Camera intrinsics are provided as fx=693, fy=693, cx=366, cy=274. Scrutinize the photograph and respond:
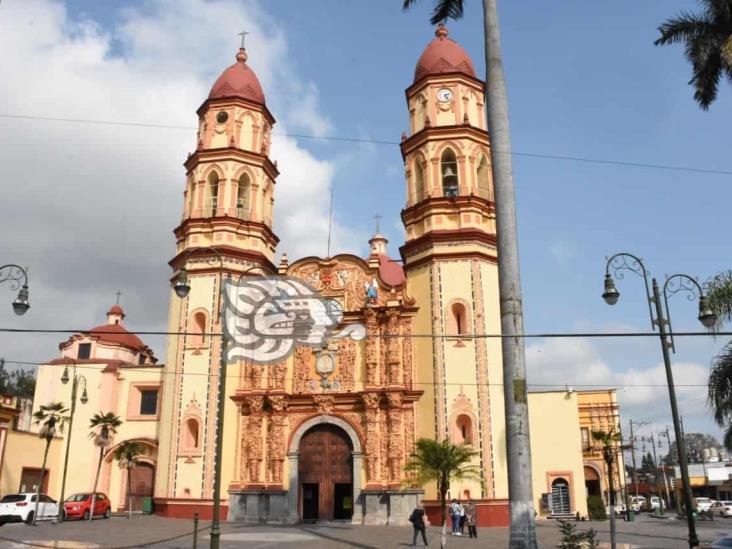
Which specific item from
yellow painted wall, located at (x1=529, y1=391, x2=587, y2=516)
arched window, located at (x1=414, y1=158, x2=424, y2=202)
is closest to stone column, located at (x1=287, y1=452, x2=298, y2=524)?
yellow painted wall, located at (x1=529, y1=391, x2=587, y2=516)

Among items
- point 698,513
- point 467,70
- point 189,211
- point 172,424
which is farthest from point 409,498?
point 698,513

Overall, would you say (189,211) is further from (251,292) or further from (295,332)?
(295,332)

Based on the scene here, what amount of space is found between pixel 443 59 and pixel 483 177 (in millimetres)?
6271

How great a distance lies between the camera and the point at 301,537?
2350 centimetres

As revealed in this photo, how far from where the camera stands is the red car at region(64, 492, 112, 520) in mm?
30656

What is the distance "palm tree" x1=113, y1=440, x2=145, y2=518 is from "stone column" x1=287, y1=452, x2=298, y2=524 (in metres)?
8.45

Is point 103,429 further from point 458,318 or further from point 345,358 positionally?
point 458,318

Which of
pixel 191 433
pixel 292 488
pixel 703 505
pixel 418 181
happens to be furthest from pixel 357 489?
pixel 703 505

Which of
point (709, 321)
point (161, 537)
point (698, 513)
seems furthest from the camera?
point (698, 513)

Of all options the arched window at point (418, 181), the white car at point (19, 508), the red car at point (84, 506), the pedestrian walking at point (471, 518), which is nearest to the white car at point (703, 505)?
the pedestrian walking at point (471, 518)

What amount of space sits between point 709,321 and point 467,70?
21083mm

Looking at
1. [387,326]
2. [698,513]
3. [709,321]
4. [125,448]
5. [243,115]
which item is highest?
[243,115]

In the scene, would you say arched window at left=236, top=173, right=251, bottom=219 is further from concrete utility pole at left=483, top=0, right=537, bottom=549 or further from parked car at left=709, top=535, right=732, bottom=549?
parked car at left=709, top=535, right=732, bottom=549

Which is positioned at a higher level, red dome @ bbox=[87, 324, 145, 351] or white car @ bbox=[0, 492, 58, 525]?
red dome @ bbox=[87, 324, 145, 351]
